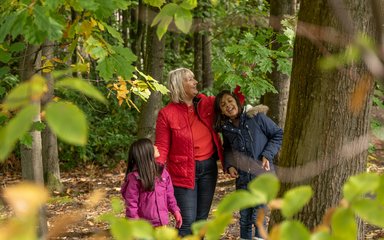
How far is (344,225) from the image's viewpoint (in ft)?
2.85

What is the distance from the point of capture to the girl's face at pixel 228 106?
4.97 m

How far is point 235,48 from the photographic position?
5426 millimetres

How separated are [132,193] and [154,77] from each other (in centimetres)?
469

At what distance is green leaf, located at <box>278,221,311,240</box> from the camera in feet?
2.62

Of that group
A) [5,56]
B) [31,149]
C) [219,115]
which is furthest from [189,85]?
[5,56]

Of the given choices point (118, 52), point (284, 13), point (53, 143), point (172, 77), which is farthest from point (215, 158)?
point (53, 143)

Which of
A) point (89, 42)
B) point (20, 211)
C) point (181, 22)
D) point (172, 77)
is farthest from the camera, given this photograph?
point (172, 77)

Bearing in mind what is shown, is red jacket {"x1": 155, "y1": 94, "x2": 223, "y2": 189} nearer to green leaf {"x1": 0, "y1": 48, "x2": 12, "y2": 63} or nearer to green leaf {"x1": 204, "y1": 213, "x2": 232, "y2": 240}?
green leaf {"x1": 0, "y1": 48, "x2": 12, "y2": 63}

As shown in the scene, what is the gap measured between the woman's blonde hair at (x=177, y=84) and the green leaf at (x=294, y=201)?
13.3 feet

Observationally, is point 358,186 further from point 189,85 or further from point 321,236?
point 189,85

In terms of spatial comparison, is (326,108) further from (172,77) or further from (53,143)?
(53,143)

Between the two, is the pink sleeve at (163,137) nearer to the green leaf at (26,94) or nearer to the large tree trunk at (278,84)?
the large tree trunk at (278,84)

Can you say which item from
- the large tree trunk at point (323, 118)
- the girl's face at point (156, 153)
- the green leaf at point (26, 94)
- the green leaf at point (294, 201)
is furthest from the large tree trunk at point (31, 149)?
the green leaf at point (294, 201)

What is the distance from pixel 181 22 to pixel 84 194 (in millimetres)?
8216
